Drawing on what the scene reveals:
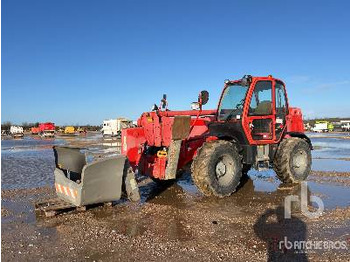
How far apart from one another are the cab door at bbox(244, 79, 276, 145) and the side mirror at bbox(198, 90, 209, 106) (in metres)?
0.97

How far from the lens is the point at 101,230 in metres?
6.08

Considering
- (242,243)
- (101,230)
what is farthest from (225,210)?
(101,230)

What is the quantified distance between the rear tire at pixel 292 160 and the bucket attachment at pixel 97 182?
4109 mm

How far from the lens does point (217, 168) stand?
8305 millimetres

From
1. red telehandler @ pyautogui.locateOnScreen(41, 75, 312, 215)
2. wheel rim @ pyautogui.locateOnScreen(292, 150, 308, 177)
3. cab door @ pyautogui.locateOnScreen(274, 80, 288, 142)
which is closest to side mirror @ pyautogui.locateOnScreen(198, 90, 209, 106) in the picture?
red telehandler @ pyautogui.locateOnScreen(41, 75, 312, 215)

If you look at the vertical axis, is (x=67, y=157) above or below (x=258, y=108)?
below

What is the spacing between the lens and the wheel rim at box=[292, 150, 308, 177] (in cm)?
1014

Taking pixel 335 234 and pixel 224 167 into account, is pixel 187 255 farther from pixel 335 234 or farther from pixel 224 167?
pixel 224 167

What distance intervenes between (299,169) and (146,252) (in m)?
6.40

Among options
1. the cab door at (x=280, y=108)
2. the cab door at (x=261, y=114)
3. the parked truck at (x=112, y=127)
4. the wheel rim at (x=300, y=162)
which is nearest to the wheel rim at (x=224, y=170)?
the cab door at (x=261, y=114)

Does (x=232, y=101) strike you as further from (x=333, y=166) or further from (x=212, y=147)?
(x=333, y=166)

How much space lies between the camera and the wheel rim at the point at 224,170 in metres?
8.34

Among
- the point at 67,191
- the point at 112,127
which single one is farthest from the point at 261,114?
the point at 112,127

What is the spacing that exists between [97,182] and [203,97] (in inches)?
126
